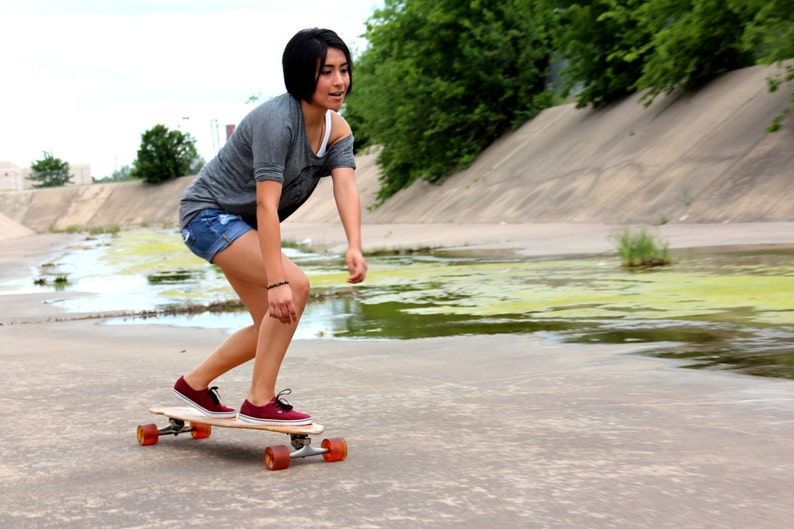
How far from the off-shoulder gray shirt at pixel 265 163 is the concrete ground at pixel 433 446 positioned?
1.18 m

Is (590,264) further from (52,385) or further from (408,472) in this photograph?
(408,472)

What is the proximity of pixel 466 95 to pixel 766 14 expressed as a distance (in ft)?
81.8

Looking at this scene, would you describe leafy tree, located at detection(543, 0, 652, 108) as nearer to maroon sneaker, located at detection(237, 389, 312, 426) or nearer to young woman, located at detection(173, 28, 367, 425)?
young woman, located at detection(173, 28, 367, 425)

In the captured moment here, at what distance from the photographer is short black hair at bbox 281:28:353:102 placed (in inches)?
201

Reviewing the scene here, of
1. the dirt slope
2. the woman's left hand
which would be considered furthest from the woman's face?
the dirt slope

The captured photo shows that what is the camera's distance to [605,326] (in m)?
9.59

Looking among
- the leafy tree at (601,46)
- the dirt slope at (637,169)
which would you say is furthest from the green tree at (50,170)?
the leafy tree at (601,46)

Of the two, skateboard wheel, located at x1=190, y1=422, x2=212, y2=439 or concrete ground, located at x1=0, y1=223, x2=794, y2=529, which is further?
skateboard wheel, located at x1=190, y1=422, x2=212, y2=439

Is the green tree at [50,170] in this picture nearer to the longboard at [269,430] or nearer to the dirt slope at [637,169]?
the dirt slope at [637,169]

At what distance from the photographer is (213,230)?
17.7 ft

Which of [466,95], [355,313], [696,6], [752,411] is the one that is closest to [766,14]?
[696,6]

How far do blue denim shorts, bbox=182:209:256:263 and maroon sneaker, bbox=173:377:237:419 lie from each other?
2.33 feet

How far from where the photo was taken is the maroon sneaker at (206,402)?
18.6 ft

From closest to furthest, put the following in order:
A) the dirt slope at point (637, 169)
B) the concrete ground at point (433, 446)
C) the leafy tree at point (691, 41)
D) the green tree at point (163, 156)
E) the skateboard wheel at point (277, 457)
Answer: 1. the concrete ground at point (433, 446)
2. the skateboard wheel at point (277, 457)
3. the dirt slope at point (637, 169)
4. the leafy tree at point (691, 41)
5. the green tree at point (163, 156)
